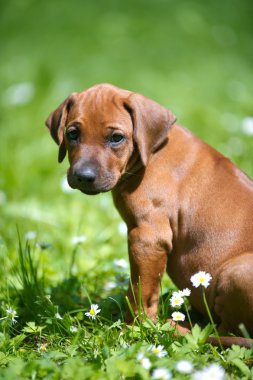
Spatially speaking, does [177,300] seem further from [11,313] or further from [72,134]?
[72,134]

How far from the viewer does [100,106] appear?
430 centimetres

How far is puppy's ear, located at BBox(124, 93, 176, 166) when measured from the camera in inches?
170

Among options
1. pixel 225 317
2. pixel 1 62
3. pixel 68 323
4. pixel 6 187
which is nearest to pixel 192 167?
pixel 225 317

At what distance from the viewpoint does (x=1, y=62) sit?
14.4 meters

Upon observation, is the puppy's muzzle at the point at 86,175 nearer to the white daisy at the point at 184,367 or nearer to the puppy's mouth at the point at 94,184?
the puppy's mouth at the point at 94,184

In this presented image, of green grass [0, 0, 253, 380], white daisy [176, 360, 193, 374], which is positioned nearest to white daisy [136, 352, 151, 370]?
green grass [0, 0, 253, 380]

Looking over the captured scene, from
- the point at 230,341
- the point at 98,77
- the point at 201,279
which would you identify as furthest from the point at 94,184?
the point at 98,77

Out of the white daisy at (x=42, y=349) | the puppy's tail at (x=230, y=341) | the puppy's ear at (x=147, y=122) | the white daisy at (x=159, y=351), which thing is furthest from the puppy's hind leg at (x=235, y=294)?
the white daisy at (x=42, y=349)

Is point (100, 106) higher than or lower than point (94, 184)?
higher

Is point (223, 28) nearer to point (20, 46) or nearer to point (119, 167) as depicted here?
point (20, 46)

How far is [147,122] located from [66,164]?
4.93 meters

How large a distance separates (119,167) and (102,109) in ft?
1.51

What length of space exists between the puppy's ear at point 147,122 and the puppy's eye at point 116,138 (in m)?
0.11

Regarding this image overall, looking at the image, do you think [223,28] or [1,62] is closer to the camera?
[1,62]
